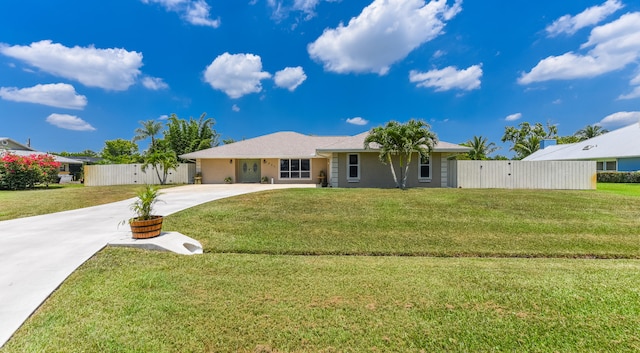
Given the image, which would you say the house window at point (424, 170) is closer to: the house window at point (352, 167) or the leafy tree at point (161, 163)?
the house window at point (352, 167)

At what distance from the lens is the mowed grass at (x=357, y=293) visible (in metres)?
2.72

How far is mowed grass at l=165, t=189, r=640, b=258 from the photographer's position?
20.2ft

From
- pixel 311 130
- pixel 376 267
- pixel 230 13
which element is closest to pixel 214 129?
pixel 311 130

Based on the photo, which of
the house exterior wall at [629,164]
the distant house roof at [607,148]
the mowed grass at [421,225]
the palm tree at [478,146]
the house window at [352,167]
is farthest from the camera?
the palm tree at [478,146]

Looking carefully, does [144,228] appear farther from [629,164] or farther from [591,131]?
[591,131]

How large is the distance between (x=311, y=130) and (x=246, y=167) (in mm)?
15187

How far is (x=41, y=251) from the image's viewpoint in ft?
16.7

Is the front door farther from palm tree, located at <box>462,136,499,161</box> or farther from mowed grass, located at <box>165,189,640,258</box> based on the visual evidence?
palm tree, located at <box>462,136,499,161</box>

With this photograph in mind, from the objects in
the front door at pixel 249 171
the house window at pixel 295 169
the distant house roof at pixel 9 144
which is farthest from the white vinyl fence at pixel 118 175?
the distant house roof at pixel 9 144

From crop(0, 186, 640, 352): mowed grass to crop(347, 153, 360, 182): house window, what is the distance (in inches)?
330

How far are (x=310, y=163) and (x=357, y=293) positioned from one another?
1689cm

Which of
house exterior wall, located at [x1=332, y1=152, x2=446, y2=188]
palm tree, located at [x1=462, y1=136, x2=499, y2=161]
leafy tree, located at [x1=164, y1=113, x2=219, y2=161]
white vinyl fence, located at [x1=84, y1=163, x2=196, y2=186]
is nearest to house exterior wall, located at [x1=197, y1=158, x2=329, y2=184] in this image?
white vinyl fence, located at [x1=84, y1=163, x2=196, y2=186]

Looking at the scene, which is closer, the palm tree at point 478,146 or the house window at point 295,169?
the house window at point 295,169

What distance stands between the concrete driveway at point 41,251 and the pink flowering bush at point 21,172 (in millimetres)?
13977
